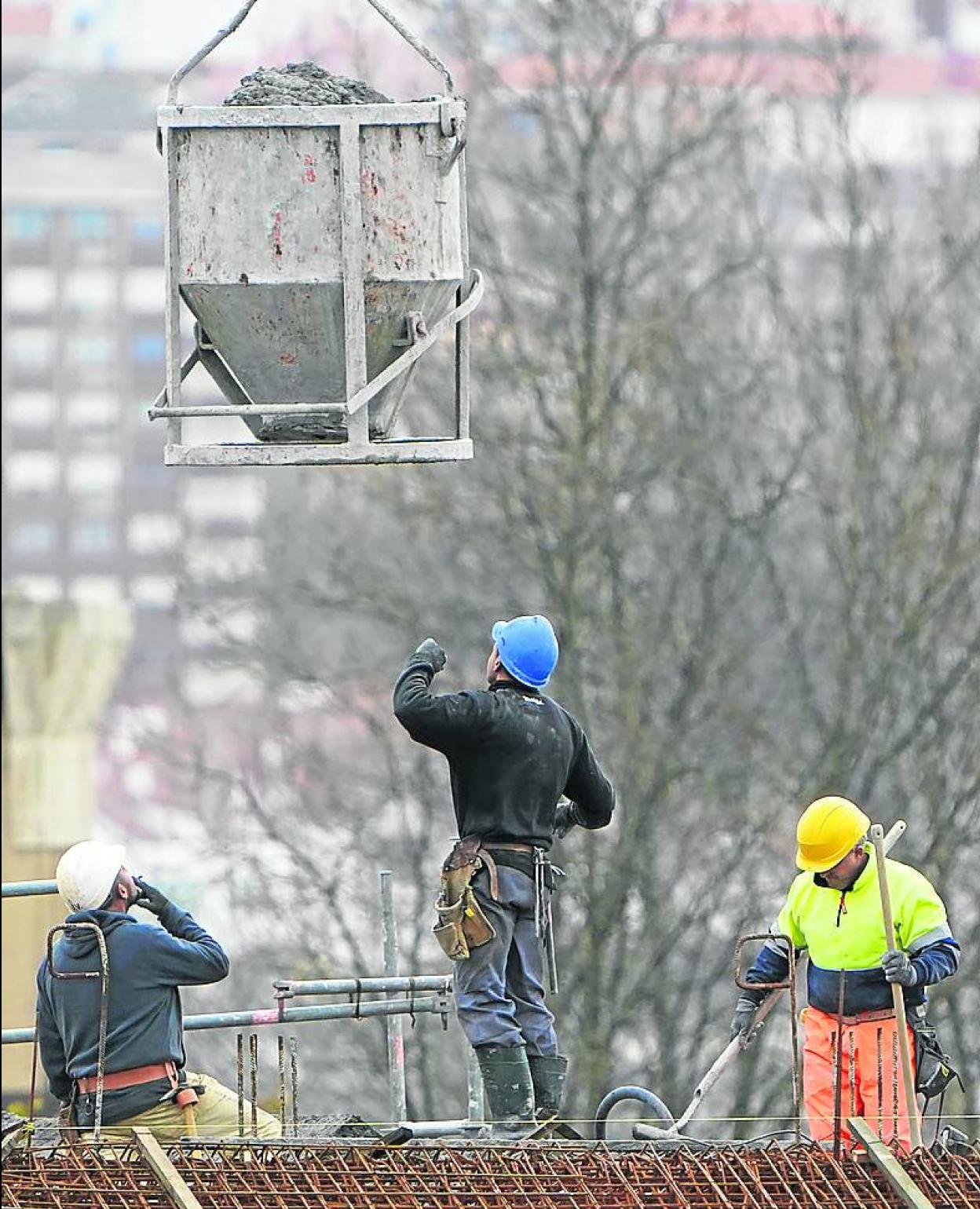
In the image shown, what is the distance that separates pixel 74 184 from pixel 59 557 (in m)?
5.94

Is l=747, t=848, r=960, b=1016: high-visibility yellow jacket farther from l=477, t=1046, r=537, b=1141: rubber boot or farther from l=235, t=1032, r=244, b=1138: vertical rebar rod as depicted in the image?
l=235, t=1032, r=244, b=1138: vertical rebar rod

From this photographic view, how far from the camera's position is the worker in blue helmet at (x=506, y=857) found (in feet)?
26.1

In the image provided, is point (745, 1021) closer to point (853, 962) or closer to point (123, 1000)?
point (853, 962)

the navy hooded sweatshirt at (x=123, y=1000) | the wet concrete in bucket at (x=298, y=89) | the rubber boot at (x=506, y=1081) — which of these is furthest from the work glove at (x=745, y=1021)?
the wet concrete in bucket at (x=298, y=89)

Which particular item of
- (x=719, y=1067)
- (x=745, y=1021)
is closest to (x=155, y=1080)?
(x=719, y=1067)

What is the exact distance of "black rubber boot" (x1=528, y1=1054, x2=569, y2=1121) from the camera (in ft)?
26.6

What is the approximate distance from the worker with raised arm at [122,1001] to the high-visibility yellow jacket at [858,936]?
1.88 metres

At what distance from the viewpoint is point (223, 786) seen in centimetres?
2658

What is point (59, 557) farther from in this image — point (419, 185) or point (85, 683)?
point (419, 185)

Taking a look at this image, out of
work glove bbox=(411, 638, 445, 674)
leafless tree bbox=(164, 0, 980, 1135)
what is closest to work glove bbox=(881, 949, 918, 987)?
work glove bbox=(411, 638, 445, 674)

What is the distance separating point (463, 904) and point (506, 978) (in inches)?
13.7

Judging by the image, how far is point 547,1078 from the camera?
8133mm

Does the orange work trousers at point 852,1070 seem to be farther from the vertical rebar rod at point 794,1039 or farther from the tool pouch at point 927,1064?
the vertical rebar rod at point 794,1039

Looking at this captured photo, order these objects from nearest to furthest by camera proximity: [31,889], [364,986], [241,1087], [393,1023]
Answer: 1. [241,1087]
2. [31,889]
3. [364,986]
4. [393,1023]
